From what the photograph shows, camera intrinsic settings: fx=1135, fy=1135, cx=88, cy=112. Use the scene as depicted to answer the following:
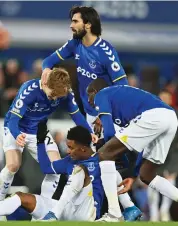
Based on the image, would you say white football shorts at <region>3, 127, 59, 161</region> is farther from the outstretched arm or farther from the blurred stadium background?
the blurred stadium background

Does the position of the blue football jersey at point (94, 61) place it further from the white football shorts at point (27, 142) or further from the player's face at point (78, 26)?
the white football shorts at point (27, 142)

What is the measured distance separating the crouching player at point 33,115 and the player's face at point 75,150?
0.56 metres

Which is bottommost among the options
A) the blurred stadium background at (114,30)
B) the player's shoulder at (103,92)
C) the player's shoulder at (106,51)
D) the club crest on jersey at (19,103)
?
the blurred stadium background at (114,30)

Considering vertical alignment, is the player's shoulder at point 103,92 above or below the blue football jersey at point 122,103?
above

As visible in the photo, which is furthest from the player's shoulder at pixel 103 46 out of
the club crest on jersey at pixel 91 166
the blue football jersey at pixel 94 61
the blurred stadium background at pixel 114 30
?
the blurred stadium background at pixel 114 30

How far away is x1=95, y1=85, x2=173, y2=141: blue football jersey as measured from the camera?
11859mm

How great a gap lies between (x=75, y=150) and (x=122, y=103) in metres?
0.86

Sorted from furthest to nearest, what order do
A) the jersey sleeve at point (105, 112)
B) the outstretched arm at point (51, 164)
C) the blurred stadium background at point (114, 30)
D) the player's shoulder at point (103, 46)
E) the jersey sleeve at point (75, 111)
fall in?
the blurred stadium background at point (114, 30), the player's shoulder at point (103, 46), the jersey sleeve at point (75, 111), the outstretched arm at point (51, 164), the jersey sleeve at point (105, 112)

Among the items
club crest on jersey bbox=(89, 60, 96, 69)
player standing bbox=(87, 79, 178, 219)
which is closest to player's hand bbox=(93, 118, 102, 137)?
player standing bbox=(87, 79, 178, 219)

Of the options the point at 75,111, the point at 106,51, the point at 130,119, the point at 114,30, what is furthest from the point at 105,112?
the point at 114,30

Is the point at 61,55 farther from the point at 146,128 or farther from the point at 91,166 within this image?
the point at 146,128

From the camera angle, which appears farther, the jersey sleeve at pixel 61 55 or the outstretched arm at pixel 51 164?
the jersey sleeve at pixel 61 55

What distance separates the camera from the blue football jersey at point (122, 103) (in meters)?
11.9

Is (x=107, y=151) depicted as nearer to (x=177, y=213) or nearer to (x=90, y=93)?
(x=90, y=93)
